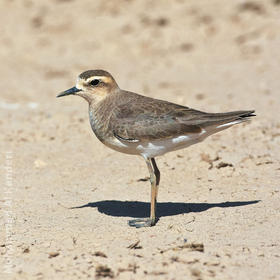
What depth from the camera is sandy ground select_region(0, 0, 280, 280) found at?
591 cm

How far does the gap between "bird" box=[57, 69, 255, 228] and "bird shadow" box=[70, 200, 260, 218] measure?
0.36m

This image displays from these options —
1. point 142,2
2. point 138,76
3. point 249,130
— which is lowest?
point 249,130

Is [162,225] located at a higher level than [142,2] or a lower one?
lower

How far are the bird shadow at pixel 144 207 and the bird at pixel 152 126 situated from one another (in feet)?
1.19

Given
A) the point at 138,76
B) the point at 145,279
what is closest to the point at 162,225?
the point at 145,279

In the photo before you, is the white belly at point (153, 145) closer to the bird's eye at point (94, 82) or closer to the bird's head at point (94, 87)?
the bird's head at point (94, 87)

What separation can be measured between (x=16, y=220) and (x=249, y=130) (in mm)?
4284

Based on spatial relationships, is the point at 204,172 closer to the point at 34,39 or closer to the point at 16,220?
the point at 16,220

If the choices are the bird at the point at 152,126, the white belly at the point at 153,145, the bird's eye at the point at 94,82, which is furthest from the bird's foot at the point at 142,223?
the bird's eye at the point at 94,82

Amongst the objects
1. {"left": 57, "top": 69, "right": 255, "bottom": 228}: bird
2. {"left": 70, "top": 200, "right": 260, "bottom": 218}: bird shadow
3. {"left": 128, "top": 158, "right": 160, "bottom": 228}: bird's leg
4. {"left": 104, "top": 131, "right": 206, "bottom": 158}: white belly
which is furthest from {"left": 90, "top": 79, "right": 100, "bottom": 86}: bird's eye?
{"left": 70, "top": 200, "right": 260, "bottom": 218}: bird shadow

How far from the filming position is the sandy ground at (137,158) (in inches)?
233

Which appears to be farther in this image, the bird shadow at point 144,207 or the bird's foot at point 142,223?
the bird shadow at point 144,207

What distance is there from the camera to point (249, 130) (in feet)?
31.6

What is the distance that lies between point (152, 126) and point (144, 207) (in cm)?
126
